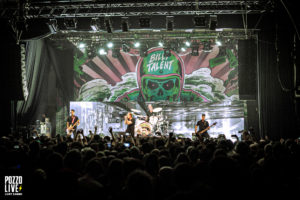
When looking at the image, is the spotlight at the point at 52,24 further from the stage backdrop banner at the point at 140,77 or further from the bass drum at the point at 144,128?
the bass drum at the point at 144,128

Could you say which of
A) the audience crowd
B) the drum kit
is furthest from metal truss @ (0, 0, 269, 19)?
the audience crowd

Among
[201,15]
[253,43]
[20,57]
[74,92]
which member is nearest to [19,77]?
[20,57]

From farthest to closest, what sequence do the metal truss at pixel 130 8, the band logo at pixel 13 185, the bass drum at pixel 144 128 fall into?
1. the bass drum at pixel 144 128
2. the metal truss at pixel 130 8
3. the band logo at pixel 13 185

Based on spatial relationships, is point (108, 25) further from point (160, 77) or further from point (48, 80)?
point (48, 80)

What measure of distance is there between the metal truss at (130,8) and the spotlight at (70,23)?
0.19 m

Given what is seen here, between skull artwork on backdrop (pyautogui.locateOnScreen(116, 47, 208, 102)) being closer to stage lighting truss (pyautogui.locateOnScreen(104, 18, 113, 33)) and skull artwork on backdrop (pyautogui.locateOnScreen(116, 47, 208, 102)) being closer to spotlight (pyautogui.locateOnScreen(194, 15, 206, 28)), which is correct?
stage lighting truss (pyautogui.locateOnScreen(104, 18, 113, 33))

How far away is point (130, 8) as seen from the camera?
11383mm

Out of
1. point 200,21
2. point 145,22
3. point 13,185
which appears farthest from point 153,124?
point 13,185

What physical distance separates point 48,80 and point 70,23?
21.6 ft

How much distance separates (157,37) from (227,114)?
539cm

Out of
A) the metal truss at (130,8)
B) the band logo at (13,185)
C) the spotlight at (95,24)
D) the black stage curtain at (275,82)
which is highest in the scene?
the metal truss at (130,8)

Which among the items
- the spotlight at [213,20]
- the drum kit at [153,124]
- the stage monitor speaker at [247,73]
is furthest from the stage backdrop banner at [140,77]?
the spotlight at [213,20]

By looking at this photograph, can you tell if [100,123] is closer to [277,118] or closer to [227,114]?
[227,114]

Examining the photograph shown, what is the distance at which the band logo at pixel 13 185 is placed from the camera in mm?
3503
